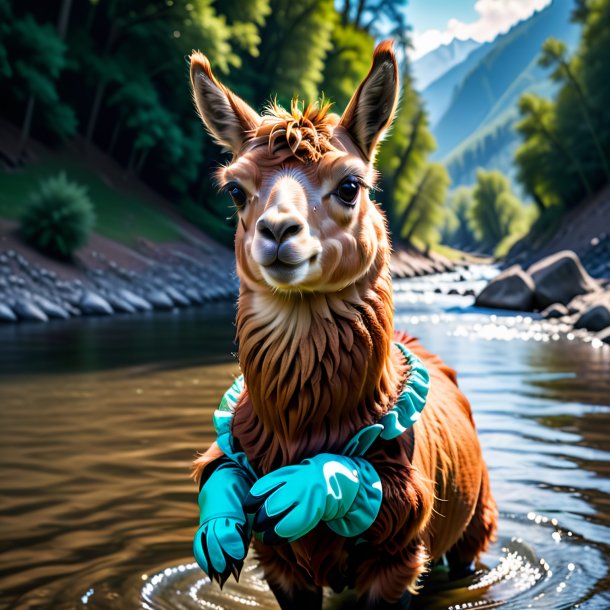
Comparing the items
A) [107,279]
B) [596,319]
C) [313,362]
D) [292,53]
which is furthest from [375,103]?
[292,53]

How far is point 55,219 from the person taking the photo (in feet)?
71.7

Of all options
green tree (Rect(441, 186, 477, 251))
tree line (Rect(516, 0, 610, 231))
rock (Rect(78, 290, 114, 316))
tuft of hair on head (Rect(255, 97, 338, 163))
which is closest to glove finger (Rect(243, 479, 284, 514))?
tuft of hair on head (Rect(255, 97, 338, 163))

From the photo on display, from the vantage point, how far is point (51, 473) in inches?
267

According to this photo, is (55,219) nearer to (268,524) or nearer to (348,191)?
(348,191)

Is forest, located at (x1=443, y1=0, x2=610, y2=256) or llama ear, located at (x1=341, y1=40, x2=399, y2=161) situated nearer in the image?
llama ear, located at (x1=341, y1=40, x2=399, y2=161)

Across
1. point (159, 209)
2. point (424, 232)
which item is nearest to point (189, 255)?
point (159, 209)

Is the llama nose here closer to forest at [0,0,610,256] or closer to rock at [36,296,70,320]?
rock at [36,296,70,320]

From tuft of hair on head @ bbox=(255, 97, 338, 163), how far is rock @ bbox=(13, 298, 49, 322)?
15730mm

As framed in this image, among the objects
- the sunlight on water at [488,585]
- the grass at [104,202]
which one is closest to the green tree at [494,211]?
the grass at [104,202]

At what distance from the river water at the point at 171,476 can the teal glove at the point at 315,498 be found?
1352 millimetres

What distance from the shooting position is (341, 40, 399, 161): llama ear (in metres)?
3.59

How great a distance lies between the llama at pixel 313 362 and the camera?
133 inches

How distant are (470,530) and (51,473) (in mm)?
3329

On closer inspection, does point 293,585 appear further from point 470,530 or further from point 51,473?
point 51,473
